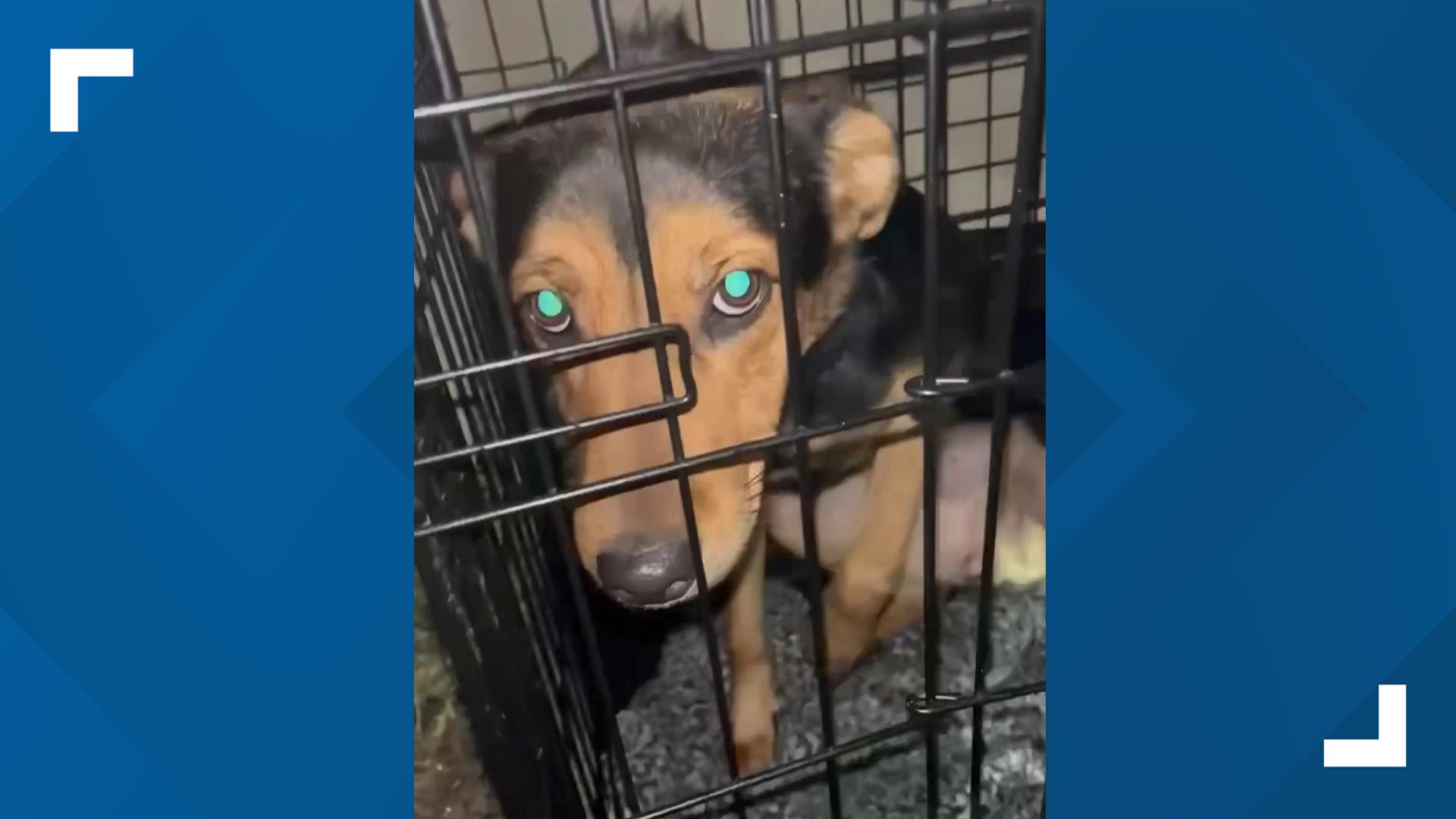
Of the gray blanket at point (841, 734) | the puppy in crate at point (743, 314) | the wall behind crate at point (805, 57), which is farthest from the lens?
the gray blanket at point (841, 734)

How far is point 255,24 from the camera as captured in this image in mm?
552

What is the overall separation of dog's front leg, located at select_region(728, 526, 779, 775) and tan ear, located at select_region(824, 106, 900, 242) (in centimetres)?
31

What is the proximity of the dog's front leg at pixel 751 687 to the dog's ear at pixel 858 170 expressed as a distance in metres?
0.31

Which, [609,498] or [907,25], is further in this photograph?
[609,498]

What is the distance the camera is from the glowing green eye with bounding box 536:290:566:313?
0.72 m

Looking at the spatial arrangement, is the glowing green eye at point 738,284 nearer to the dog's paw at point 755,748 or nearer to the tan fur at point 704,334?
the tan fur at point 704,334

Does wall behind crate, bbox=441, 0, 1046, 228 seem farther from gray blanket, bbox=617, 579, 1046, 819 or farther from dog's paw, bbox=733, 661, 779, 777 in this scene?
dog's paw, bbox=733, 661, 779, 777
